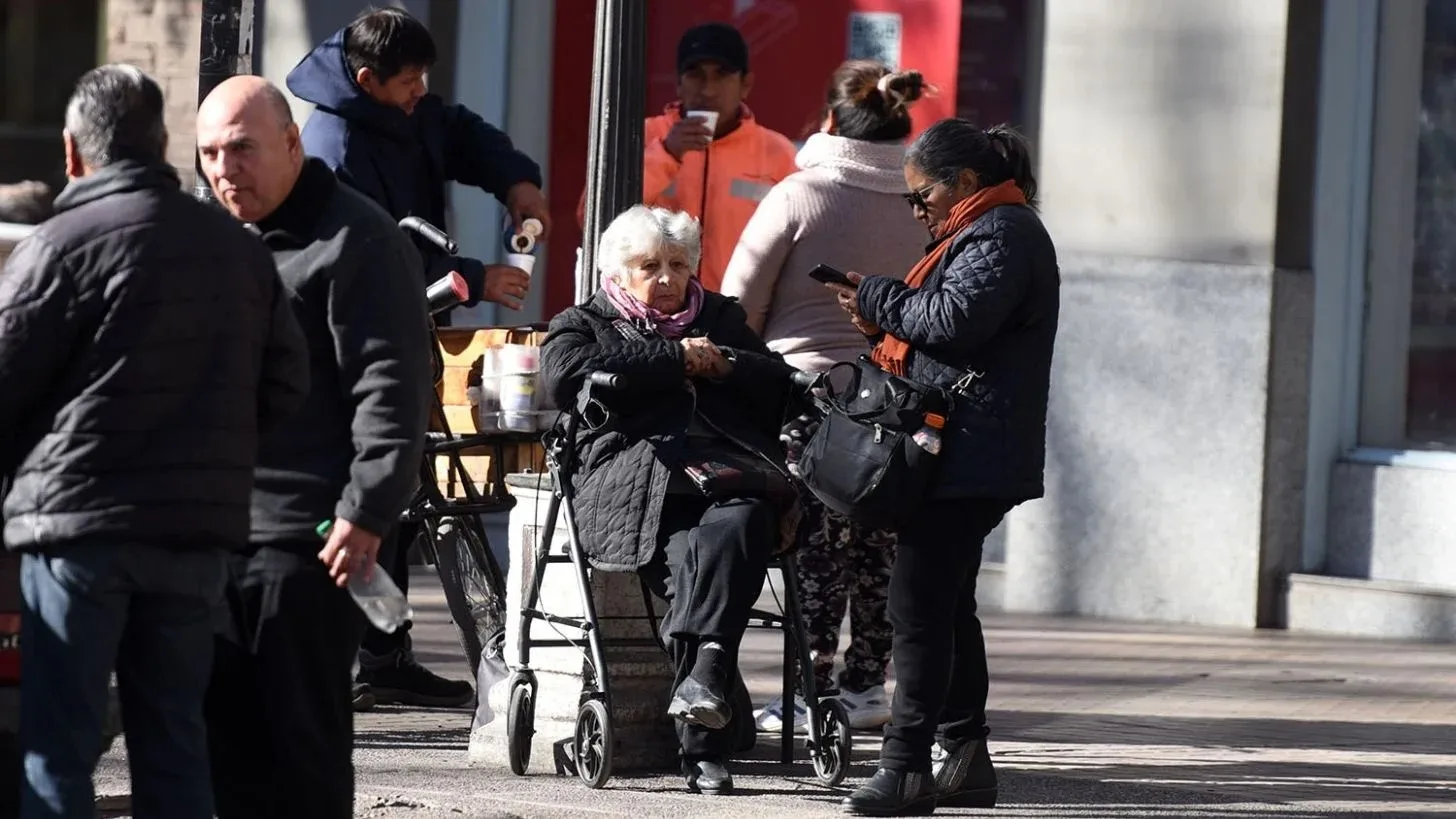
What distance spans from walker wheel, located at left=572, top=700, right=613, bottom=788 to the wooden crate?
87 cm

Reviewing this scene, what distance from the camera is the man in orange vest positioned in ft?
28.0

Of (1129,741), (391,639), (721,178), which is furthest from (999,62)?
(391,639)

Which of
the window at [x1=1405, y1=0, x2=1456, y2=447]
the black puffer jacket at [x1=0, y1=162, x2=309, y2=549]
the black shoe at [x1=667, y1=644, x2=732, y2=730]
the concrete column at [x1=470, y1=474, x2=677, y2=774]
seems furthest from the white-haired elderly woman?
the window at [x1=1405, y1=0, x2=1456, y2=447]

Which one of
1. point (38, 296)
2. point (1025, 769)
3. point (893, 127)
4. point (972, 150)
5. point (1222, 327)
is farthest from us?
point (1222, 327)

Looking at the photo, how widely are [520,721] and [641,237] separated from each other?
1288 millimetres

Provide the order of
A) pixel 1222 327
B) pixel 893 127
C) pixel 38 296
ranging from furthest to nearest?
1. pixel 1222 327
2. pixel 893 127
3. pixel 38 296

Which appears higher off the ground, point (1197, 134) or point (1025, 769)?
point (1197, 134)

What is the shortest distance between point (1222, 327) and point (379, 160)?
3980 millimetres

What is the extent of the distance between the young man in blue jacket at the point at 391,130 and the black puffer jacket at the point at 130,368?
8.08ft

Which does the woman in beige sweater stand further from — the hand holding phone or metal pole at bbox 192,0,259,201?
metal pole at bbox 192,0,259,201

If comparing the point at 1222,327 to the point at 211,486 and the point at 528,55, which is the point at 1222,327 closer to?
the point at 528,55

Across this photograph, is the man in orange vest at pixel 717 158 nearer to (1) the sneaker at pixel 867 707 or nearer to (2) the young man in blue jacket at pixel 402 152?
(2) the young man in blue jacket at pixel 402 152

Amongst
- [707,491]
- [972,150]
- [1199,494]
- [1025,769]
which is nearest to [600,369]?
[707,491]

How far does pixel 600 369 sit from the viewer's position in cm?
651
